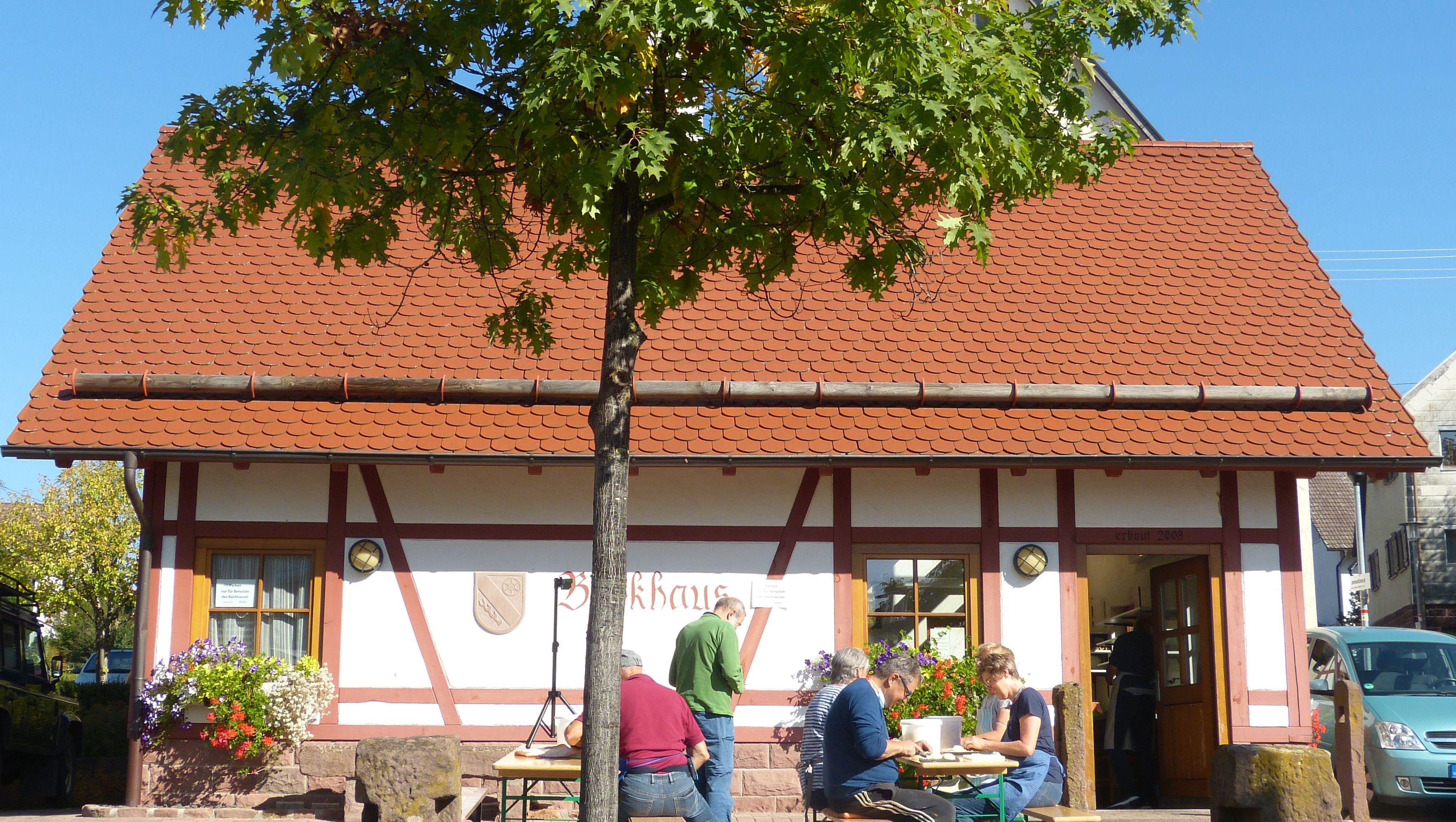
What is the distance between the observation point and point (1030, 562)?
11453mm

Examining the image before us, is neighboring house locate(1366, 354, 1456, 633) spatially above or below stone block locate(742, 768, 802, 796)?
above

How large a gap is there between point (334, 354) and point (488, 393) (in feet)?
4.98

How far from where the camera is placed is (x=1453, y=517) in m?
33.3

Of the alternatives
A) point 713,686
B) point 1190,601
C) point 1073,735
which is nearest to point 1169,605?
point 1190,601

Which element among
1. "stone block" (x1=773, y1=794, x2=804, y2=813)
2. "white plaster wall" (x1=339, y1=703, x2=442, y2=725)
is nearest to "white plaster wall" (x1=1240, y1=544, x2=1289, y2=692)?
"stone block" (x1=773, y1=794, x2=804, y2=813)

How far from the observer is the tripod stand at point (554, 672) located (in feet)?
35.7

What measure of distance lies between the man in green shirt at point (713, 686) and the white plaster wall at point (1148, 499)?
4.00m

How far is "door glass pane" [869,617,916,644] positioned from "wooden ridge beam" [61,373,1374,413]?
1.79m

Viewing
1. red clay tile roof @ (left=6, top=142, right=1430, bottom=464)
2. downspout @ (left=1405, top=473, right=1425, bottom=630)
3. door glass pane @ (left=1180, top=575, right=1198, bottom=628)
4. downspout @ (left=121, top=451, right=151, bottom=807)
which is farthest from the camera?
downspout @ (left=1405, top=473, right=1425, bottom=630)

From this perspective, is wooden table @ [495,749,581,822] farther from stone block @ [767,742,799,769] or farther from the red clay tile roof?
the red clay tile roof

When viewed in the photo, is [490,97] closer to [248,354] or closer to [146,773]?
[248,354]

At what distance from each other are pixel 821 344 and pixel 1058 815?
5608mm

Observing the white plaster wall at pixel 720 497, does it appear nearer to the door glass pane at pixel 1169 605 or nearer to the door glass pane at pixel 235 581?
the door glass pane at pixel 235 581

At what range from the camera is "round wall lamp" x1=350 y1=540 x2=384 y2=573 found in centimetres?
1123
